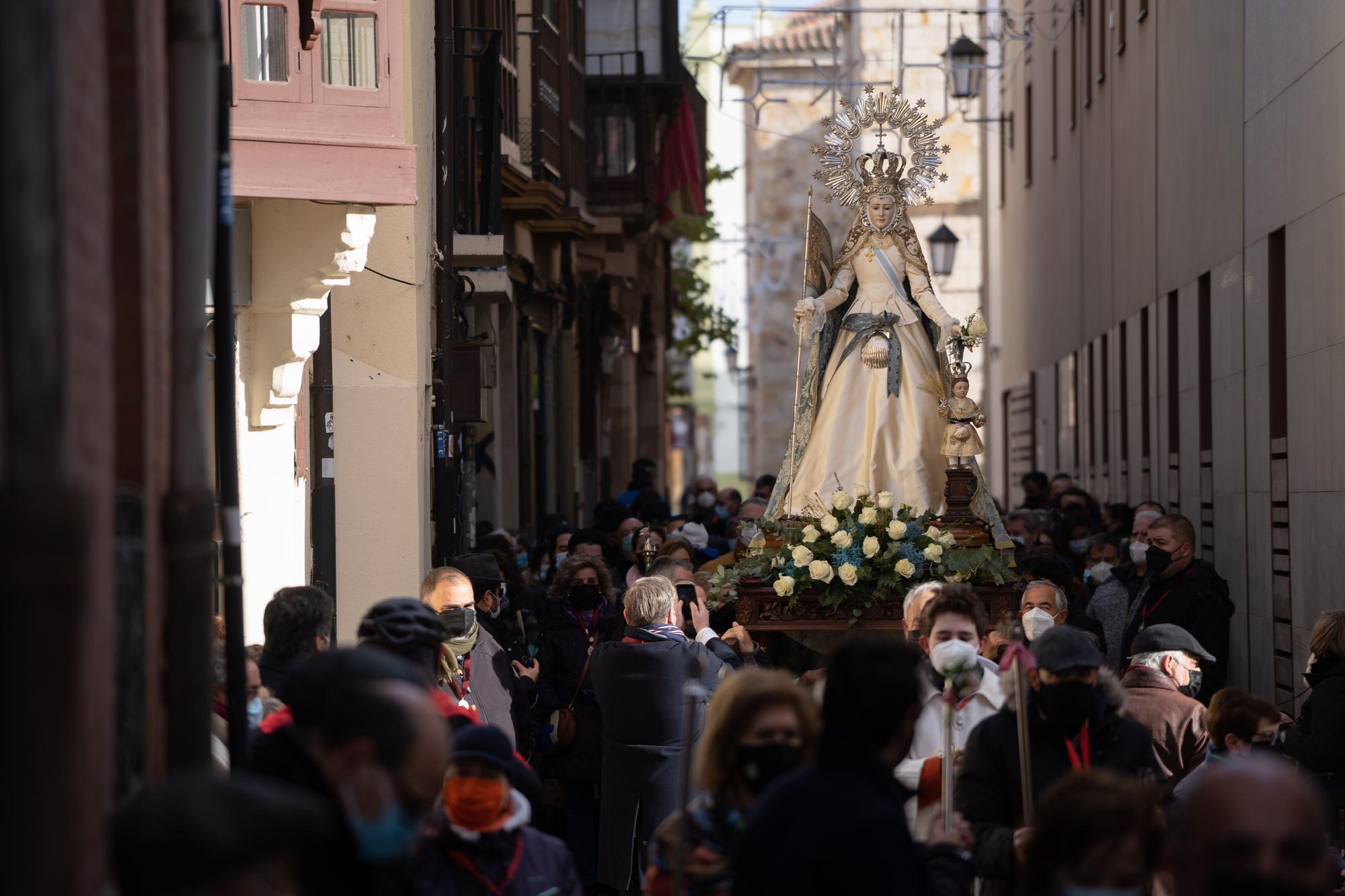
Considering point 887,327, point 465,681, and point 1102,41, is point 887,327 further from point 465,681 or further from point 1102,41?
point 1102,41

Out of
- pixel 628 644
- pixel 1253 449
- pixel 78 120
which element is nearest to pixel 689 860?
pixel 78 120

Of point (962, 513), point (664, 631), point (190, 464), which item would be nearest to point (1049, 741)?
point (190, 464)

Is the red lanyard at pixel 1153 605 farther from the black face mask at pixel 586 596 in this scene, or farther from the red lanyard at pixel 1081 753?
the red lanyard at pixel 1081 753

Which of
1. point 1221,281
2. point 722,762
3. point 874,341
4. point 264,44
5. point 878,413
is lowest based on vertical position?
point 722,762

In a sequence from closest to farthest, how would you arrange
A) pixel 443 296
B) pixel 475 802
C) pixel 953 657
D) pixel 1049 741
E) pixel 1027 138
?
pixel 475 802 → pixel 1049 741 → pixel 953 657 → pixel 443 296 → pixel 1027 138

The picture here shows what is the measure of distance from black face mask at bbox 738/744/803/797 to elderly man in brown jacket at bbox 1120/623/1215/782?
8.72 feet

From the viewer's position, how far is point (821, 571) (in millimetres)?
10445

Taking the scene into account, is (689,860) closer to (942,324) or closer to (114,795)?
(114,795)

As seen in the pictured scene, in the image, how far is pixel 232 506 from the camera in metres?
5.00

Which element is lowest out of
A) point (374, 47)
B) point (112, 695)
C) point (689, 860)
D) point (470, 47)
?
point (689, 860)

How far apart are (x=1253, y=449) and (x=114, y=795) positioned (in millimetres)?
11907

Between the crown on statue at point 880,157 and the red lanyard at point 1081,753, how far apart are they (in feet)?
23.4

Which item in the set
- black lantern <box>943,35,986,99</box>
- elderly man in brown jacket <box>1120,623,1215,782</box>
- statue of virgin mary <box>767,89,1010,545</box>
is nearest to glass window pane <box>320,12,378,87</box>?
statue of virgin mary <box>767,89,1010,545</box>

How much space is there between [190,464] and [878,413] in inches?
328
